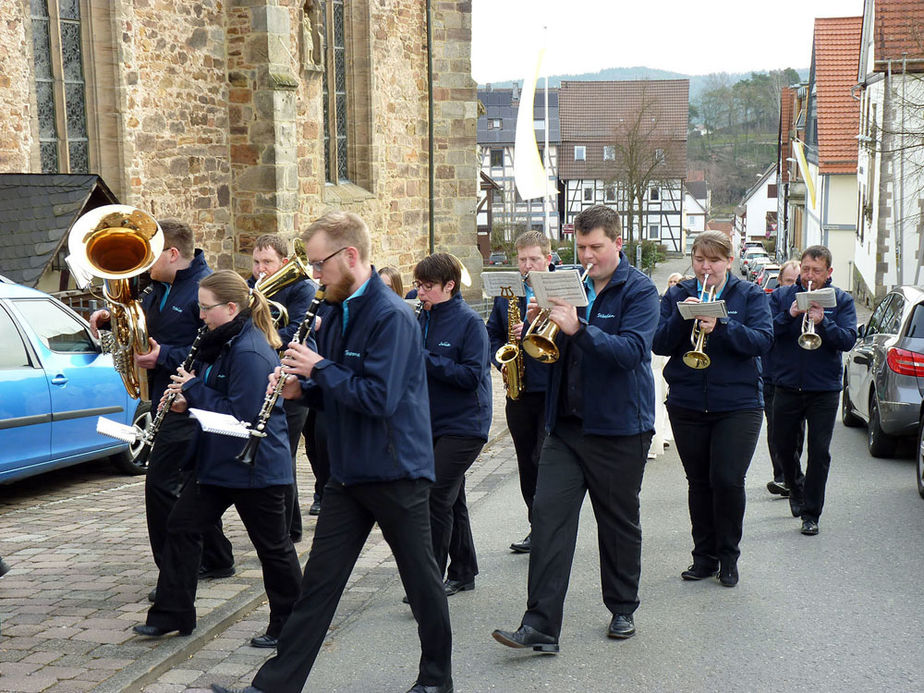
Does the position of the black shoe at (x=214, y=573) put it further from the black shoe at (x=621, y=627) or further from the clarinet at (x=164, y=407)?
the black shoe at (x=621, y=627)

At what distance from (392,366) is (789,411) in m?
4.66

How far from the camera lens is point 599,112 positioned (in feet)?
268

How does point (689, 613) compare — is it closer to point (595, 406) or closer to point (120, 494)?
point (595, 406)

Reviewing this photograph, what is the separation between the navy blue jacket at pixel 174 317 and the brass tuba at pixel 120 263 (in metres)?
0.10

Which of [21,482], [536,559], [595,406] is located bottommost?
[21,482]

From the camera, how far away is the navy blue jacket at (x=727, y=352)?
645 centimetres

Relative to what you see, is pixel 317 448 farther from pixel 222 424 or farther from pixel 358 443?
pixel 358 443

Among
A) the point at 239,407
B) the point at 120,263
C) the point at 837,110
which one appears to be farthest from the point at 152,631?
the point at 837,110

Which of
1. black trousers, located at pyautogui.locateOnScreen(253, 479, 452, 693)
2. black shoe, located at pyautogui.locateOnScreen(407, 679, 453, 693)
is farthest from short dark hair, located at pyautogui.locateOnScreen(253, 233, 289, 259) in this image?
black shoe, located at pyautogui.locateOnScreen(407, 679, 453, 693)

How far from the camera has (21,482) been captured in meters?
9.73

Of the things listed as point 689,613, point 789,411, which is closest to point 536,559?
point 689,613

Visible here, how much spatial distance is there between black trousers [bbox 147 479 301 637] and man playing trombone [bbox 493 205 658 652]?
1052 millimetres

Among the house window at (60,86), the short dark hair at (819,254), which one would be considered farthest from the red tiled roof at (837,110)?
the short dark hair at (819,254)

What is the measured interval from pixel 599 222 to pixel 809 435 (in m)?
3.33
